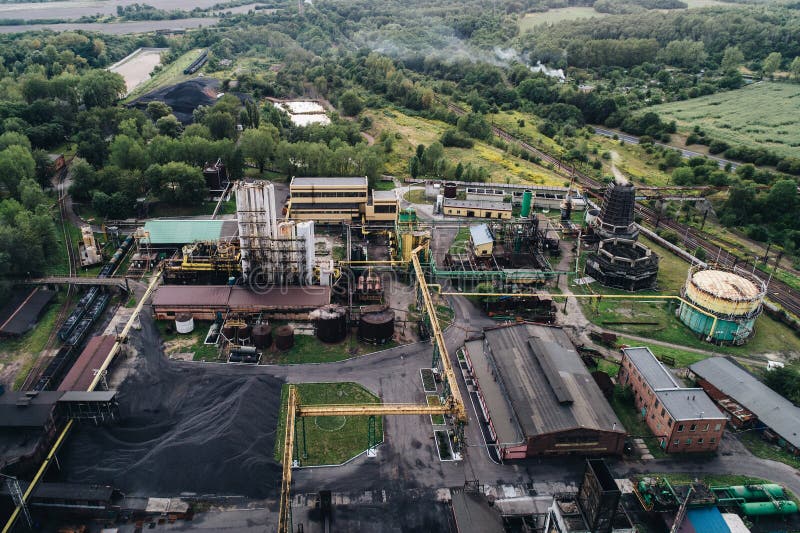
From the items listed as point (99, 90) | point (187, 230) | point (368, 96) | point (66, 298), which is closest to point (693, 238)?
point (187, 230)

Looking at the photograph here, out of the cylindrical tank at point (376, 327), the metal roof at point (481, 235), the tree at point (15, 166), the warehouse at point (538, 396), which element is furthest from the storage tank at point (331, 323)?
the tree at point (15, 166)

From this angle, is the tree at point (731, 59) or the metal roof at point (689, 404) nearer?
the metal roof at point (689, 404)

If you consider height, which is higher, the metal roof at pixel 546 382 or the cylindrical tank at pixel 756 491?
the metal roof at pixel 546 382

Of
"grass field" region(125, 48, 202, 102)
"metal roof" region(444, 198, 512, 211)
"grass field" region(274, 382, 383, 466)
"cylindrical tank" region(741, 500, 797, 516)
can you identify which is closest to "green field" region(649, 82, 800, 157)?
"metal roof" region(444, 198, 512, 211)

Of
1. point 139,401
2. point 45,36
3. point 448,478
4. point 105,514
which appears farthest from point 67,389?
point 45,36

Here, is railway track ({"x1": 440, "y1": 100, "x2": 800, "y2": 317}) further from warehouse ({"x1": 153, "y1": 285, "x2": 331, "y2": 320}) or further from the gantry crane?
warehouse ({"x1": 153, "y1": 285, "x2": 331, "y2": 320})

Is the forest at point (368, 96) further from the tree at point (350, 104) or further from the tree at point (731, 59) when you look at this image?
the tree at point (731, 59)

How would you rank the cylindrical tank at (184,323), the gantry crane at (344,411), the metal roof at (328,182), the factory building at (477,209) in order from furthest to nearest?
1. the factory building at (477,209)
2. the metal roof at (328,182)
3. the cylindrical tank at (184,323)
4. the gantry crane at (344,411)
